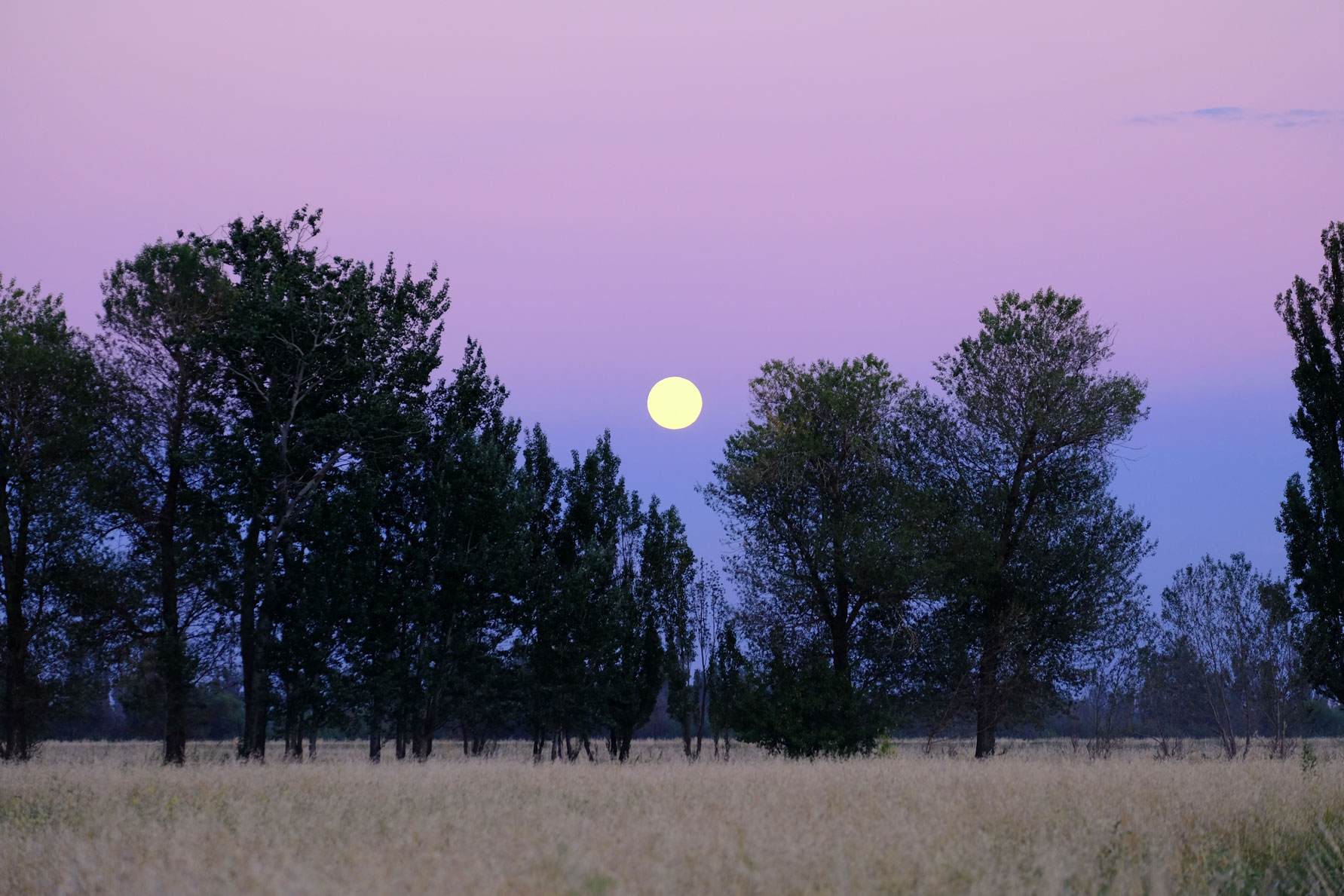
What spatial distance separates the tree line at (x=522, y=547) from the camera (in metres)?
28.9

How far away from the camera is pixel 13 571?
29.6 meters

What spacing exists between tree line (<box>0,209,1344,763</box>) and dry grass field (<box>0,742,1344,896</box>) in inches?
450

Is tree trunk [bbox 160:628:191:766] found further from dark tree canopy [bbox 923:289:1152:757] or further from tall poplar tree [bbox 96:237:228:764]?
dark tree canopy [bbox 923:289:1152:757]

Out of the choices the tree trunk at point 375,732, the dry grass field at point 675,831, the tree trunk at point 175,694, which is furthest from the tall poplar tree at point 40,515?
the dry grass field at point 675,831

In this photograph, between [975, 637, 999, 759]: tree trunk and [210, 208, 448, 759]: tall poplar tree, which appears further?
[975, 637, 999, 759]: tree trunk

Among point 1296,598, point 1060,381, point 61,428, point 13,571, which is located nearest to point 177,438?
point 61,428

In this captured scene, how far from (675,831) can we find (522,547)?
22.9 meters

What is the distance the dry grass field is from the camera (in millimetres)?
7922

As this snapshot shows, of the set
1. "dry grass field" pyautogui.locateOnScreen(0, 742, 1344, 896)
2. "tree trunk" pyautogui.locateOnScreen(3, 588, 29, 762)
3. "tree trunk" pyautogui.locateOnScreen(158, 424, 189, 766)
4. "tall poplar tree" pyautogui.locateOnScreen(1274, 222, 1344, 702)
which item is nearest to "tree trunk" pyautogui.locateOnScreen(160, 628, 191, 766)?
"tree trunk" pyautogui.locateOnScreen(158, 424, 189, 766)

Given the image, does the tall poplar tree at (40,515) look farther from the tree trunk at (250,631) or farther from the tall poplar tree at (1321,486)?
the tall poplar tree at (1321,486)

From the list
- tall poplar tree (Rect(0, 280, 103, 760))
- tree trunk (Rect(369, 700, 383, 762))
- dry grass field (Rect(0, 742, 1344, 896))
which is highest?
tall poplar tree (Rect(0, 280, 103, 760))

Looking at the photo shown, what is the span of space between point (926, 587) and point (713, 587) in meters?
10.7

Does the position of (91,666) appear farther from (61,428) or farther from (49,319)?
(49,319)

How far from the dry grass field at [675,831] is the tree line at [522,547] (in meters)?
11.4
